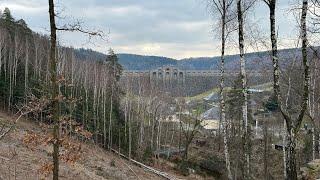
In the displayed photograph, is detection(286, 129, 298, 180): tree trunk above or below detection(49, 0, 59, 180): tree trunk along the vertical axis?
below

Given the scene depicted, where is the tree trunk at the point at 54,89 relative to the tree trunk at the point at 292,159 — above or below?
above

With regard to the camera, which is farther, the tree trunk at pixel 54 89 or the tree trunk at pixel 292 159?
the tree trunk at pixel 292 159

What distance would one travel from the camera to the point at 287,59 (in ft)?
77.5

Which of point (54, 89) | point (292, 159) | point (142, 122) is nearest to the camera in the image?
point (54, 89)

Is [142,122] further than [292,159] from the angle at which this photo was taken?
Yes

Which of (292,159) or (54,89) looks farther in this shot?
(292,159)

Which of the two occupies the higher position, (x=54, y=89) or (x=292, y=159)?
(x=54, y=89)

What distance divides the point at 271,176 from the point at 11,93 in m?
30.4

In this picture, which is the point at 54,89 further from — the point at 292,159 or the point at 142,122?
the point at 142,122

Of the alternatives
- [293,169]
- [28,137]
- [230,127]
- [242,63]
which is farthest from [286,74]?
[230,127]

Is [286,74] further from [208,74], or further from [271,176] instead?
[208,74]

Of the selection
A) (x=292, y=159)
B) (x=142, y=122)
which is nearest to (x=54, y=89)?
(x=292, y=159)

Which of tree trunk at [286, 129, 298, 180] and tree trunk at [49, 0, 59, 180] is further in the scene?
tree trunk at [286, 129, 298, 180]

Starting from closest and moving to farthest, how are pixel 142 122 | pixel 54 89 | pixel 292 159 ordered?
pixel 54 89 → pixel 292 159 → pixel 142 122
